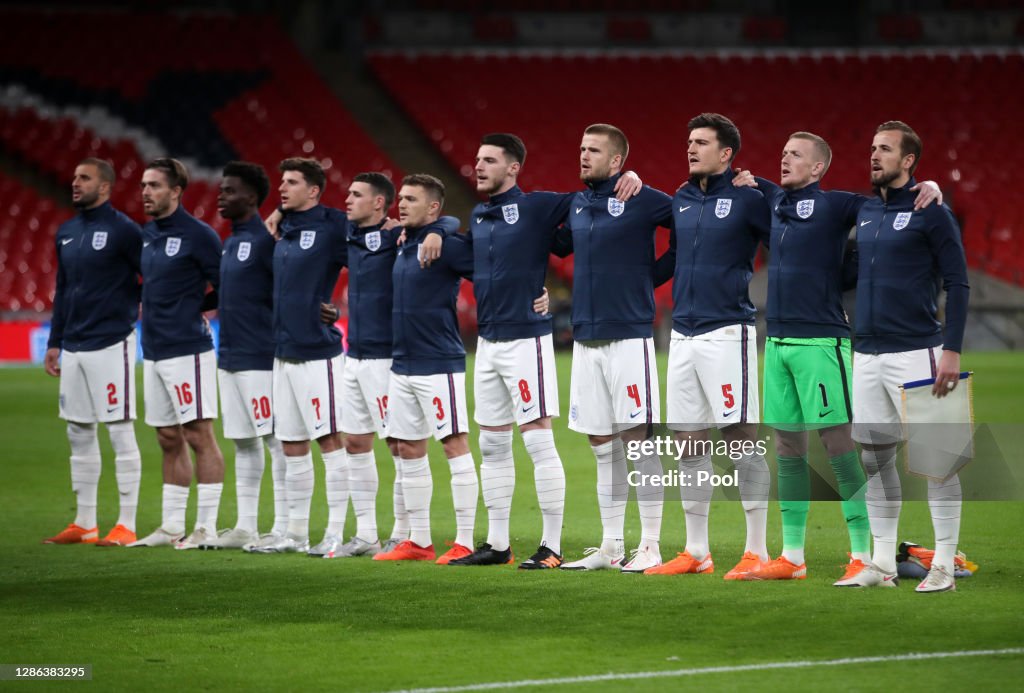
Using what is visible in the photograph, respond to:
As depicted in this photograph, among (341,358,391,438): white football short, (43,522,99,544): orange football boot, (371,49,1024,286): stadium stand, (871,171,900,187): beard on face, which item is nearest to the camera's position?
(871,171,900,187): beard on face

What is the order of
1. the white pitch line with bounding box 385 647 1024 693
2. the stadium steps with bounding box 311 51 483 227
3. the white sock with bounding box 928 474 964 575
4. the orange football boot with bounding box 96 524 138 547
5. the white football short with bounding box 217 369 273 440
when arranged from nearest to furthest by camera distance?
the white pitch line with bounding box 385 647 1024 693
the white sock with bounding box 928 474 964 575
the white football short with bounding box 217 369 273 440
the orange football boot with bounding box 96 524 138 547
the stadium steps with bounding box 311 51 483 227

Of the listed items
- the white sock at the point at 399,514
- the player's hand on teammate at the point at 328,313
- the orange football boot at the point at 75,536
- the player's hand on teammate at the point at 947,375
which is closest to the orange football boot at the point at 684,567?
the player's hand on teammate at the point at 947,375

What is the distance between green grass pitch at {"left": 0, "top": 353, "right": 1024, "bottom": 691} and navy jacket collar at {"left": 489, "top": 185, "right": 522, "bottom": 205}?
2045 mm

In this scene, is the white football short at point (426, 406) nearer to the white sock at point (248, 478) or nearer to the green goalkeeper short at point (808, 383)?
the white sock at point (248, 478)

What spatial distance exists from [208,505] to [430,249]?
7.93 feet

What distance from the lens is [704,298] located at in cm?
784

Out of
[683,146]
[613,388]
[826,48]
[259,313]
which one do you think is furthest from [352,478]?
[826,48]

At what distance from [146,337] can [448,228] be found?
2.38 meters

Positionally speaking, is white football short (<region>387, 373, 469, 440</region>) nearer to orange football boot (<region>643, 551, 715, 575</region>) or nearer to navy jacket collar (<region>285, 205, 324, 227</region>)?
navy jacket collar (<region>285, 205, 324, 227</region>)

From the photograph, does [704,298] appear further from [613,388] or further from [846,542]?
[846,542]

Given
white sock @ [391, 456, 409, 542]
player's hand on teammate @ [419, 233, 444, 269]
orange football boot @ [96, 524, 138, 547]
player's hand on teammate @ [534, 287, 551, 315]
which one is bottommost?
orange football boot @ [96, 524, 138, 547]

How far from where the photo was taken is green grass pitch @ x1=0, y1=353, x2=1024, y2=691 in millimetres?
5727

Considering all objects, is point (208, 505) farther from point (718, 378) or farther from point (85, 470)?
point (718, 378)

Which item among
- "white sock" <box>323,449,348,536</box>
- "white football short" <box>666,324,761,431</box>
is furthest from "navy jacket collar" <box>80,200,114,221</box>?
"white football short" <box>666,324,761,431</box>
